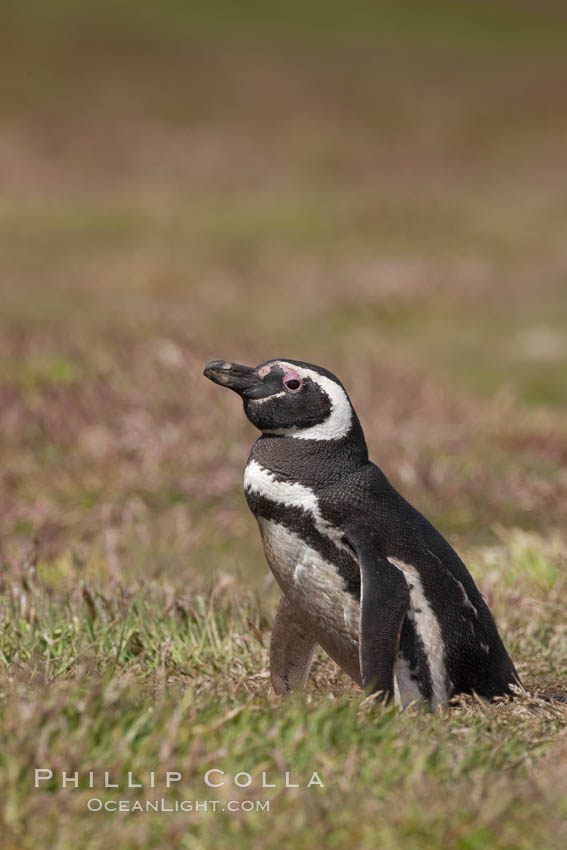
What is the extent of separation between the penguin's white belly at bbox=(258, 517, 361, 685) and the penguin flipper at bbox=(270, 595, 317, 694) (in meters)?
0.21

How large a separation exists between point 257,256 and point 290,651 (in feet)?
62.1

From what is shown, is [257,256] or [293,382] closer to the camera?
[293,382]

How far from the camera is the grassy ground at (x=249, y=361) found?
3.50m

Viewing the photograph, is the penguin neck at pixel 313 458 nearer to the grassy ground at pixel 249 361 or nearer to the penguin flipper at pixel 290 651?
the penguin flipper at pixel 290 651

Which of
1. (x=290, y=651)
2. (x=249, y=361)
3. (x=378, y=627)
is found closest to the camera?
(x=378, y=627)

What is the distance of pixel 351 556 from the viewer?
4.72m

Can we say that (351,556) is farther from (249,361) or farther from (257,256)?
(257,256)

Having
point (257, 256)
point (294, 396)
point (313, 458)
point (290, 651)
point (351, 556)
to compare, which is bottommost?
point (290, 651)

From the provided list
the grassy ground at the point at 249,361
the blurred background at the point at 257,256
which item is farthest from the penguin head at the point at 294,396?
the blurred background at the point at 257,256

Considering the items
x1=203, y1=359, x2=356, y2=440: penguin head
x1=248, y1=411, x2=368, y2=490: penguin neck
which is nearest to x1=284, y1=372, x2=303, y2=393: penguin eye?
x1=203, y1=359, x2=356, y2=440: penguin head

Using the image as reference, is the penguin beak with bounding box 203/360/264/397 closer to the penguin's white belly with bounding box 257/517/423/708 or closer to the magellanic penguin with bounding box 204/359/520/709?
the magellanic penguin with bounding box 204/359/520/709

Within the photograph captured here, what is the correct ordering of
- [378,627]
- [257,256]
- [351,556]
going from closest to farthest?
[378,627]
[351,556]
[257,256]

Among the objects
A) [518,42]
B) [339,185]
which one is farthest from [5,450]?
[518,42]

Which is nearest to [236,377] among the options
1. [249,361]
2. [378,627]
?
[378,627]
